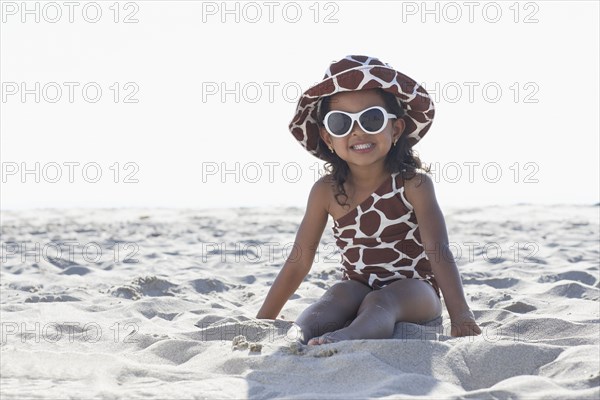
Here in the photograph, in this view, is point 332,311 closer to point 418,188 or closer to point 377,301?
point 377,301

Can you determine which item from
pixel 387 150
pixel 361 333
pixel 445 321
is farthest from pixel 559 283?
pixel 361 333

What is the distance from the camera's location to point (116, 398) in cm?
219

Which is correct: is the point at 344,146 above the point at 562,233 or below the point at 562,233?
above

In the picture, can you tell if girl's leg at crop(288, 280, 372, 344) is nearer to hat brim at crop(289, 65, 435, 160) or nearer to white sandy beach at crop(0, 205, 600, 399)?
white sandy beach at crop(0, 205, 600, 399)

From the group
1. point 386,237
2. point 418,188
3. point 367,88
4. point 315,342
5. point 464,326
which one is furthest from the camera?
point 386,237

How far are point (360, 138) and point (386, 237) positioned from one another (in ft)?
1.69

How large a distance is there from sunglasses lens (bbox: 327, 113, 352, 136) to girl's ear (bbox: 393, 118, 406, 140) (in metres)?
0.29

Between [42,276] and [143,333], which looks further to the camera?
[42,276]

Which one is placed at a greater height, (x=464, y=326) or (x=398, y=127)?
(x=398, y=127)

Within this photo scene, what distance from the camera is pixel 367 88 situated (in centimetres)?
339

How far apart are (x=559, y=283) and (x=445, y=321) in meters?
1.17

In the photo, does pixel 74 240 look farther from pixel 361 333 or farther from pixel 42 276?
pixel 361 333

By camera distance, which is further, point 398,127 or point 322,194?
point 322,194

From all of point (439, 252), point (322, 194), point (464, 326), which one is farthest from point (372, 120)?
point (464, 326)
